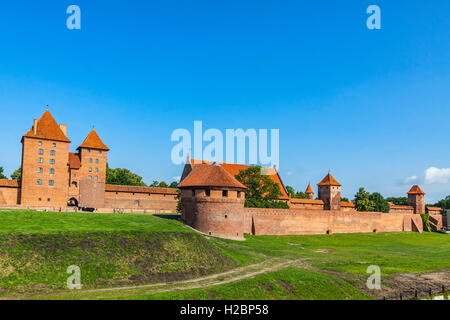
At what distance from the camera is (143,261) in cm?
2547

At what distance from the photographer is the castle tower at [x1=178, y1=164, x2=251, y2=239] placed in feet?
131

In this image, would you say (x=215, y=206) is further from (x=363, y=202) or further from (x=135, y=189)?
(x=363, y=202)

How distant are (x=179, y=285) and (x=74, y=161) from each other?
43.2 metres

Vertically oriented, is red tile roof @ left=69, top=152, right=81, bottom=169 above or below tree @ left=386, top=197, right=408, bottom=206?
above

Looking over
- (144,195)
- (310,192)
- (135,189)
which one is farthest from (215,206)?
(310,192)

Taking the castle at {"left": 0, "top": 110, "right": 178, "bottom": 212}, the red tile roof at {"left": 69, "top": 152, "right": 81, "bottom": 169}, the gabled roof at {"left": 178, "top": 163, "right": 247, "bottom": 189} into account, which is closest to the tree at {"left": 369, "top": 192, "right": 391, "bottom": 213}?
the castle at {"left": 0, "top": 110, "right": 178, "bottom": 212}

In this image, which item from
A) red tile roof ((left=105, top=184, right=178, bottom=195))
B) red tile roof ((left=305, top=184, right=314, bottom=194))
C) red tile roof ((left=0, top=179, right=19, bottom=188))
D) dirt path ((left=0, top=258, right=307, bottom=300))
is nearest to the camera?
dirt path ((left=0, top=258, right=307, bottom=300))

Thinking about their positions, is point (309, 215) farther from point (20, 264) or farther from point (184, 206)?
point (20, 264)

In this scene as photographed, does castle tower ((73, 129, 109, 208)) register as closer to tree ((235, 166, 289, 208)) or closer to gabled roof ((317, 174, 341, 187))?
tree ((235, 166, 289, 208))

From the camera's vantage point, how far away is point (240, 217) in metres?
41.4

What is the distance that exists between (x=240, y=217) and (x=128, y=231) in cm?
1565

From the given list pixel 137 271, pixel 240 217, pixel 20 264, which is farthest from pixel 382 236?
pixel 20 264

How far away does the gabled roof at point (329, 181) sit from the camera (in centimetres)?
8238

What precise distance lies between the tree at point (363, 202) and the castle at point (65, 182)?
44.0 m
